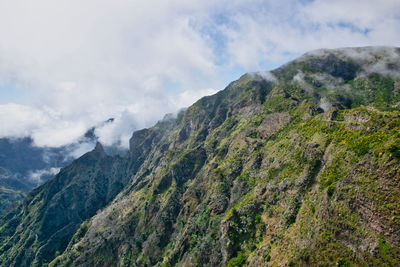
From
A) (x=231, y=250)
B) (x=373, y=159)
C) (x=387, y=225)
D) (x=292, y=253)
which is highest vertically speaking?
(x=373, y=159)

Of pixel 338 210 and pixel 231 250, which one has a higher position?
pixel 338 210

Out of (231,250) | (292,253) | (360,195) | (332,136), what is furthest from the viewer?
(231,250)

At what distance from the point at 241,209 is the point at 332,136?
8125 centimetres

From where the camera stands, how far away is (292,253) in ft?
330

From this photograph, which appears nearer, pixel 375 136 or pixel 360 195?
pixel 360 195

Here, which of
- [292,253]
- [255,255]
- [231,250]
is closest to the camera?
[292,253]

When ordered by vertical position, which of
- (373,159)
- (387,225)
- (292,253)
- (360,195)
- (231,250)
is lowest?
(231,250)

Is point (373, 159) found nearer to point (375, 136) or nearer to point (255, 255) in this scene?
point (375, 136)

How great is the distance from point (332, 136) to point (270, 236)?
75952 mm

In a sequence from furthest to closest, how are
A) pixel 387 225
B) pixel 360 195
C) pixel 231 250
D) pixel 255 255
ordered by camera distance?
pixel 231 250, pixel 255 255, pixel 360 195, pixel 387 225

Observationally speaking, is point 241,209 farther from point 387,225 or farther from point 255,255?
point 387,225

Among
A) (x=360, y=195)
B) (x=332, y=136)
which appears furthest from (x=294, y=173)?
(x=360, y=195)

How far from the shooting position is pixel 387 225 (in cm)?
7806

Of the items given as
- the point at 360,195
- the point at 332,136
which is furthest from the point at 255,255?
the point at 332,136
